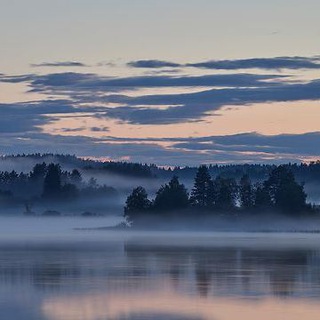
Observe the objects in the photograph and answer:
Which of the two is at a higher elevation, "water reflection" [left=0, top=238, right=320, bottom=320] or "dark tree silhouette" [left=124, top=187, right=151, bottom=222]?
"dark tree silhouette" [left=124, top=187, right=151, bottom=222]

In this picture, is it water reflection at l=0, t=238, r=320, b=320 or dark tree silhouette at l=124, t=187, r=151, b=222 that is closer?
water reflection at l=0, t=238, r=320, b=320

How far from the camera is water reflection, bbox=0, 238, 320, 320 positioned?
147ft

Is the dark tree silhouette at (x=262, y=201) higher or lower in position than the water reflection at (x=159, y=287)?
higher

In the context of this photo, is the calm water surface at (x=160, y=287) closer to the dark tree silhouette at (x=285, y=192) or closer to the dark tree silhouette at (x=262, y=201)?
the dark tree silhouette at (x=285, y=192)

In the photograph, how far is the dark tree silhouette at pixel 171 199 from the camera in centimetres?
18025

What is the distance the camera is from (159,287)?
54.9 meters

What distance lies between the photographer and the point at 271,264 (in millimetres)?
70500

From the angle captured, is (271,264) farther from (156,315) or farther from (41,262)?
(156,315)

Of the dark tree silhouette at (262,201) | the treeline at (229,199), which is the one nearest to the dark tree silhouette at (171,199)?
the treeline at (229,199)

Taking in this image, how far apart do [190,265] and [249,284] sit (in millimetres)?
14656

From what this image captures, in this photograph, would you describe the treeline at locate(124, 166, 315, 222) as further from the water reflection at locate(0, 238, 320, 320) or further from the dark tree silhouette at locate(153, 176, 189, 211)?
the water reflection at locate(0, 238, 320, 320)

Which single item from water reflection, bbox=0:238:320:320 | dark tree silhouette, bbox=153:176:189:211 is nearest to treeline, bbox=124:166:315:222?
dark tree silhouette, bbox=153:176:189:211

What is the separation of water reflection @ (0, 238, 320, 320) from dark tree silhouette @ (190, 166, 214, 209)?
9941 centimetres

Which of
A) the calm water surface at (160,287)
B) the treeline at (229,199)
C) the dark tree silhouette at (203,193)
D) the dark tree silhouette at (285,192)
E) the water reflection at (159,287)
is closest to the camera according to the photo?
the calm water surface at (160,287)
